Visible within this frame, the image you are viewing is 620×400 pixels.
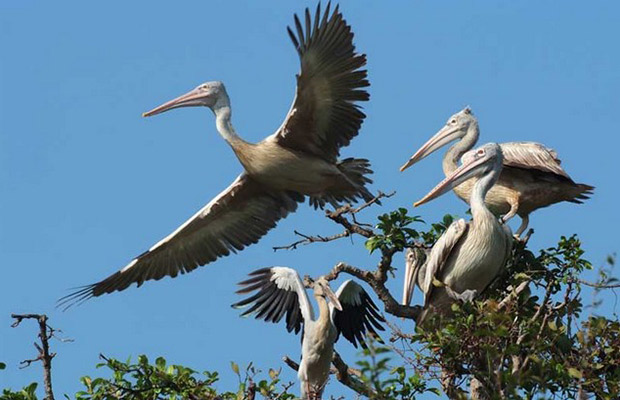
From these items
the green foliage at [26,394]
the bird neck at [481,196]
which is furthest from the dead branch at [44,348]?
the bird neck at [481,196]

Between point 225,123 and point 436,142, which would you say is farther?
point 436,142

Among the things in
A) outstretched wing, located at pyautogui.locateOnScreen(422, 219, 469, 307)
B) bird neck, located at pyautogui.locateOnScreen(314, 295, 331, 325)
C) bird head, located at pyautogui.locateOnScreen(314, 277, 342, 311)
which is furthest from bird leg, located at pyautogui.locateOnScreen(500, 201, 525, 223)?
bird neck, located at pyautogui.locateOnScreen(314, 295, 331, 325)

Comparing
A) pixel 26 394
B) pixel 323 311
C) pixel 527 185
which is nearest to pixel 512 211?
pixel 527 185

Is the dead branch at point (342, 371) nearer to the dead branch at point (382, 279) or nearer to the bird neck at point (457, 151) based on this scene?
the dead branch at point (382, 279)

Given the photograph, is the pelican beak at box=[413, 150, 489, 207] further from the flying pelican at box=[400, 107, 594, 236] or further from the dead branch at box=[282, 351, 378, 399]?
the dead branch at box=[282, 351, 378, 399]

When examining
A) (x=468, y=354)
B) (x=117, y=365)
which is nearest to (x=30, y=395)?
(x=117, y=365)

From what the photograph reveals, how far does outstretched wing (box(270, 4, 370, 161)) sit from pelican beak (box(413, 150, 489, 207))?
954 millimetres

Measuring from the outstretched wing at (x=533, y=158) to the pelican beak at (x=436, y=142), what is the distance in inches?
41.5

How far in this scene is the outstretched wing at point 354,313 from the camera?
12609 millimetres

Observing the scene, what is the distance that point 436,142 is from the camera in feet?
47.4

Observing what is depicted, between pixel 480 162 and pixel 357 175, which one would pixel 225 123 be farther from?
pixel 480 162

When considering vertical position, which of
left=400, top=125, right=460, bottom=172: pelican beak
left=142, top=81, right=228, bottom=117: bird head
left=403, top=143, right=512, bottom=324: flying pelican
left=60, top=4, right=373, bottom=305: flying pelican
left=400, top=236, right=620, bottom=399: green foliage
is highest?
left=142, top=81, right=228, bottom=117: bird head

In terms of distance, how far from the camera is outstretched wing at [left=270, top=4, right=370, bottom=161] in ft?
40.0

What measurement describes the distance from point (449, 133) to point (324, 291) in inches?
123
